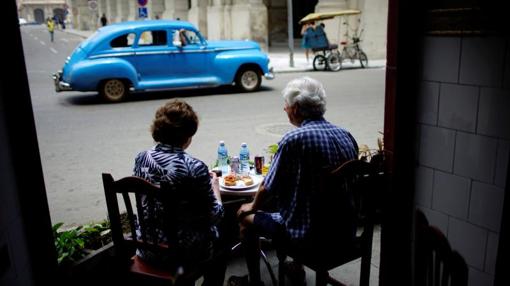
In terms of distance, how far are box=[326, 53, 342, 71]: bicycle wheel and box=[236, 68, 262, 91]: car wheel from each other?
4940 mm

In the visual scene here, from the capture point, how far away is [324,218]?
287 centimetres

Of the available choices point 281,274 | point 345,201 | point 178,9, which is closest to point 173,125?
point 345,201

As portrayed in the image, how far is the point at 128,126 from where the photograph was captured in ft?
29.9

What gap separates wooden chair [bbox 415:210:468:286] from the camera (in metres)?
1.76

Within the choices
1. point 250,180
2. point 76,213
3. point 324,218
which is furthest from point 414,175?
point 76,213

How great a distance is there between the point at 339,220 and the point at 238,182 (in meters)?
1.02

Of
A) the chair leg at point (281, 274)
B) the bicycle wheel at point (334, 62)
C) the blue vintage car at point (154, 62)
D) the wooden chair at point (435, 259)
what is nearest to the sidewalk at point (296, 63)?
the bicycle wheel at point (334, 62)

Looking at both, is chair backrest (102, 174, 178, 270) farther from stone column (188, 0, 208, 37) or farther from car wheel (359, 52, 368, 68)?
stone column (188, 0, 208, 37)

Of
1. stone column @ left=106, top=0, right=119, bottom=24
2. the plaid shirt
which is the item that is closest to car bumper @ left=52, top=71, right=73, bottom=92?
the plaid shirt

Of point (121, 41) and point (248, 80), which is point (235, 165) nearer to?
point (121, 41)

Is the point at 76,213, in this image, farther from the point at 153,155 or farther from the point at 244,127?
the point at 244,127

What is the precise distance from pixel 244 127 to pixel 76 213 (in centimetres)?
405

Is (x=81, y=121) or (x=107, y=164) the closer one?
(x=107, y=164)

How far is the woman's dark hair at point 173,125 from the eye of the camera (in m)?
2.87
